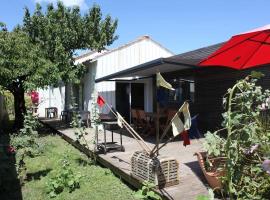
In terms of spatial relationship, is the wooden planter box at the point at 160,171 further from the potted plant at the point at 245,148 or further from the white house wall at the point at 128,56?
the white house wall at the point at 128,56

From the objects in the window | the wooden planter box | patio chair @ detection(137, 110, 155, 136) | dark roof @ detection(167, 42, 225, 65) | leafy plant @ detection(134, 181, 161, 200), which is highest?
dark roof @ detection(167, 42, 225, 65)

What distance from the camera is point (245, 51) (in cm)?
502

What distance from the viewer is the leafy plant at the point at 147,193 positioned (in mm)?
5529

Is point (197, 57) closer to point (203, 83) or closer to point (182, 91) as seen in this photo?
point (203, 83)

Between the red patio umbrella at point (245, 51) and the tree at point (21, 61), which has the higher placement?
the tree at point (21, 61)

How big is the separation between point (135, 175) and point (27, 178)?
2.81 metres

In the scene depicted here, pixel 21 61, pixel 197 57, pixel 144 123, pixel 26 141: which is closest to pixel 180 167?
pixel 26 141

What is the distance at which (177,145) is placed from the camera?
1028 centimetres

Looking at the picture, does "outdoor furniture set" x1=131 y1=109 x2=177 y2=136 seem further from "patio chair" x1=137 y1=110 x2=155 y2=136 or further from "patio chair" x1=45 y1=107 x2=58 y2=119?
"patio chair" x1=45 y1=107 x2=58 y2=119

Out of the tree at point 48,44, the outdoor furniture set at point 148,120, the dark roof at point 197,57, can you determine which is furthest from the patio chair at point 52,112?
the dark roof at point 197,57

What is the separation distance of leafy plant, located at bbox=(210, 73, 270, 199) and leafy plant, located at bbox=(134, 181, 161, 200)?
1641 mm

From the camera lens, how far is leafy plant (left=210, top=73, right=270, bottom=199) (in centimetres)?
375

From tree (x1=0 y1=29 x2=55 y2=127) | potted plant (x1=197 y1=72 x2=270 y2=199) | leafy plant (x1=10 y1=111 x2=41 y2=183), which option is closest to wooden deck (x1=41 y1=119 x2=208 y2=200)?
potted plant (x1=197 y1=72 x2=270 y2=199)

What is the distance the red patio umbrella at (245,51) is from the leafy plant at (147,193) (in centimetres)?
212
